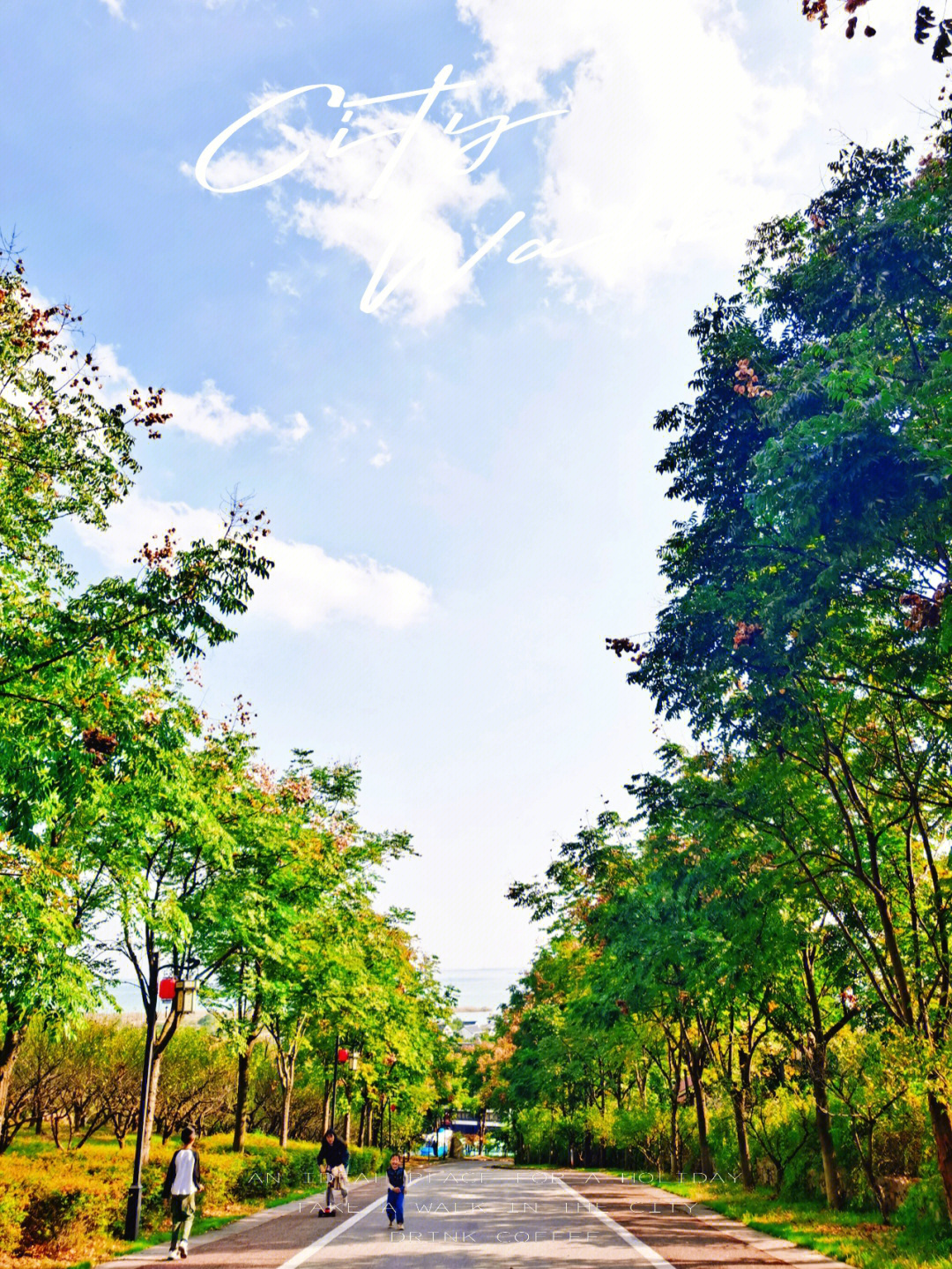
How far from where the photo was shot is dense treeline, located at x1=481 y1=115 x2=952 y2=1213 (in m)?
7.65

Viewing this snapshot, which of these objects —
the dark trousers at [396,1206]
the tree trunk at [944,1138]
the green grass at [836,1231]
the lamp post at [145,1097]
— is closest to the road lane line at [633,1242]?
the green grass at [836,1231]

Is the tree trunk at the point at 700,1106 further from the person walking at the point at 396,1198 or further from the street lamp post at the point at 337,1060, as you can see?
the person walking at the point at 396,1198

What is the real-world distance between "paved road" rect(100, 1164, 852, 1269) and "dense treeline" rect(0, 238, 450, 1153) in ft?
10.6

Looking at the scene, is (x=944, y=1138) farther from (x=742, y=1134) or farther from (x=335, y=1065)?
(x=335, y=1065)

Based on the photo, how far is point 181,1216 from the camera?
1119cm

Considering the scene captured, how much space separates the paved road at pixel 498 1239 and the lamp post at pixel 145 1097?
925mm

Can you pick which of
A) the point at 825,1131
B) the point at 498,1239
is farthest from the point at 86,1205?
the point at 825,1131

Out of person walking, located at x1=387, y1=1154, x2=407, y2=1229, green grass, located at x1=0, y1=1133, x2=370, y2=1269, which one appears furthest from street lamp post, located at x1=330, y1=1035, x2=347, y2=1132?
person walking, located at x1=387, y1=1154, x2=407, y2=1229

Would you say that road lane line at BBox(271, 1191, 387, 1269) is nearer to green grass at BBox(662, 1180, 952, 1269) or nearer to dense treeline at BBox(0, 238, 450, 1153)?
dense treeline at BBox(0, 238, 450, 1153)

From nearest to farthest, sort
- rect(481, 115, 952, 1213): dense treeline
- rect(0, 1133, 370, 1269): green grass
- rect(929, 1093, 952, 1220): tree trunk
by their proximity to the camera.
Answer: rect(481, 115, 952, 1213): dense treeline < rect(0, 1133, 370, 1269): green grass < rect(929, 1093, 952, 1220): tree trunk

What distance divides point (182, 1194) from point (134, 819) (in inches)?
191

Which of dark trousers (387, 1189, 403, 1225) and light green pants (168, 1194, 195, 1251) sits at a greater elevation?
light green pants (168, 1194, 195, 1251)

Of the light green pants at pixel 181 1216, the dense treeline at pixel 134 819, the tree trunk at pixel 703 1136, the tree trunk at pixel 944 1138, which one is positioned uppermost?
the dense treeline at pixel 134 819

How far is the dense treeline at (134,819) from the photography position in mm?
8664
